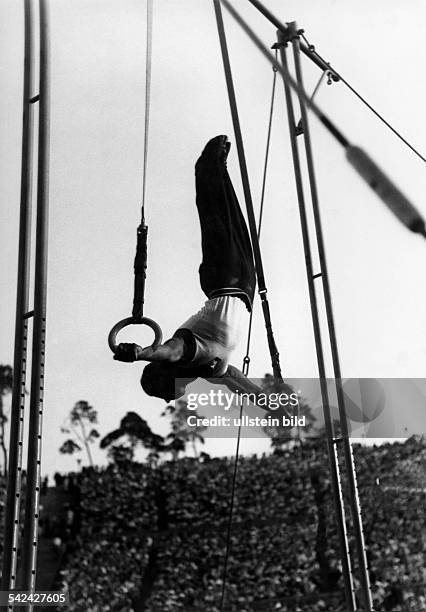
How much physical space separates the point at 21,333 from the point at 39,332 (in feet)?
Result: 0.28

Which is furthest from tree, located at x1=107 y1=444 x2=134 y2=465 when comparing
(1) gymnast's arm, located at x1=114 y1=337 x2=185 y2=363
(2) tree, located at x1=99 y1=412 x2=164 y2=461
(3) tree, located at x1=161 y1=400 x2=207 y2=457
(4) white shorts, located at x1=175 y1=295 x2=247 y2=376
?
(1) gymnast's arm, located at x1=114 y1=337 x2=185 y2=363

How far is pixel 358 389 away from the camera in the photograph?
4.81 meters

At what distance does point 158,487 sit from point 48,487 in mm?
1404

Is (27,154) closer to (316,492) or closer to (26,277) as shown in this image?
Result: (26,277)

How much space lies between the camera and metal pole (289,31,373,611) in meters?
3.24

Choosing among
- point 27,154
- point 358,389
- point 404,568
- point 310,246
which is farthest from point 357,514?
point 404,568

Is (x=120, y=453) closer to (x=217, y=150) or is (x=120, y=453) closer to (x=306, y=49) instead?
(x=217, y=150)

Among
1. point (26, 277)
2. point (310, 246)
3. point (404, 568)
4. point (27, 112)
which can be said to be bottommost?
point (404, 568)

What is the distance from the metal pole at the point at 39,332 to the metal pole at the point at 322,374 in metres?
1.15

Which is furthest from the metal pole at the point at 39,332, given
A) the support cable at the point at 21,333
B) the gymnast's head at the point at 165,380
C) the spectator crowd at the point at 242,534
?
the spectator crowd at the point at 242,534

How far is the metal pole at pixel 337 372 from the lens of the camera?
324cm

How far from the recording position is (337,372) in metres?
3.41

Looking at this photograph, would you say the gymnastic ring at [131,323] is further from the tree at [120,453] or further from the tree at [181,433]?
the tree at [120,453]

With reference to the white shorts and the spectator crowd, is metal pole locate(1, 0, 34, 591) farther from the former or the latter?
the spectator crowd
